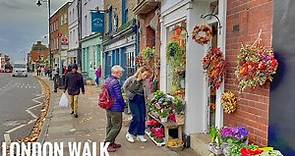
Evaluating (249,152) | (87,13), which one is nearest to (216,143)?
(249,152)

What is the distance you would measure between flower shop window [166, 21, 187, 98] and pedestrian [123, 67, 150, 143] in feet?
2.26

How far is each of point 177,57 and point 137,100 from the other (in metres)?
1.31

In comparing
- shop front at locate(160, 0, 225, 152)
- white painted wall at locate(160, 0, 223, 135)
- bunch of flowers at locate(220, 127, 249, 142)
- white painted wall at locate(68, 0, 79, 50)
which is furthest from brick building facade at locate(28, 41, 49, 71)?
bunch of flowers at locate(220, 127, 249, 142)

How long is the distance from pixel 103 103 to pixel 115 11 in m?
14.2

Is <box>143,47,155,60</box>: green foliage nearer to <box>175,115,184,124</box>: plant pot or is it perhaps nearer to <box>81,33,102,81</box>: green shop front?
<box>175,115,184,124</box>: plant pot

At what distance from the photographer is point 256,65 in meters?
4.32

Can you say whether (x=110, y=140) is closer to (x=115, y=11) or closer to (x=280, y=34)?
(x=280, y=34)

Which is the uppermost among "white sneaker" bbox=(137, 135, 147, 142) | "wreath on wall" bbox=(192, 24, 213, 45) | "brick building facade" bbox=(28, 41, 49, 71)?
"brick building facade" bbox=(28, 41, 49, 71)

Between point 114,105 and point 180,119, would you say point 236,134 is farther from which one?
point 114,105

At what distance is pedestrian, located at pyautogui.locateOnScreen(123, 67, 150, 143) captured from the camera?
26.4ft

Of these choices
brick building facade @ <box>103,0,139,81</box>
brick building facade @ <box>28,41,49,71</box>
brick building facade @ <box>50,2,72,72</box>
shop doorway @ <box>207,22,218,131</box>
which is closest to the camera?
shop doorway @ <box>207,22,218,131</box>

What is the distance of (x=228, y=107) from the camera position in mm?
5508

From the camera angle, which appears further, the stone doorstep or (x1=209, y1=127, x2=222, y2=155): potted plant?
the stone doorstep

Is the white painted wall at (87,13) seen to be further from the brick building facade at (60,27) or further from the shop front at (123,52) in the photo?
the brick building facade at (60,27)
